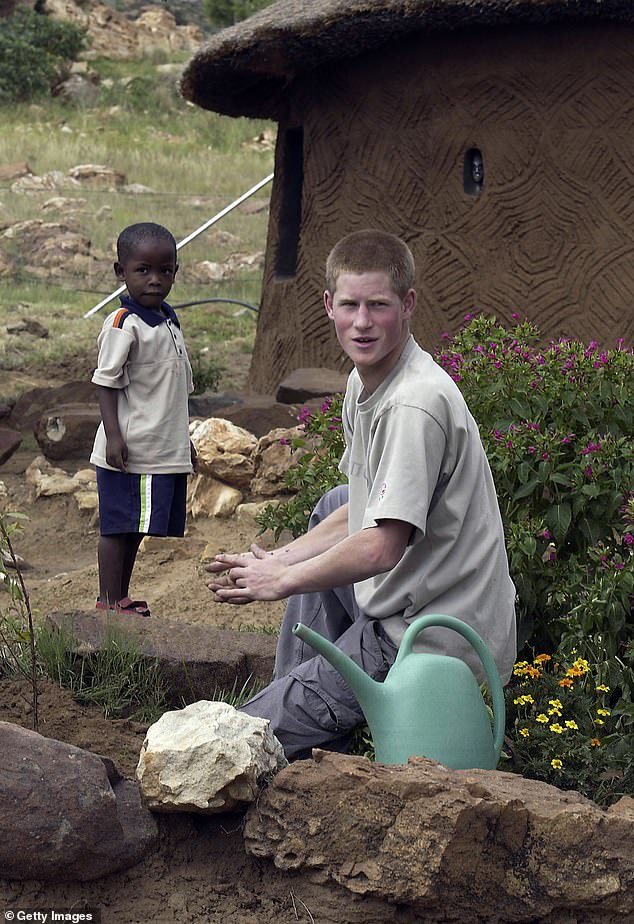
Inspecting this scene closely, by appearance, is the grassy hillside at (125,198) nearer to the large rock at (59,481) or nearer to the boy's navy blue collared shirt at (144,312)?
the large rock at (59,481)

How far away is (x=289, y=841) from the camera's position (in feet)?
8.29

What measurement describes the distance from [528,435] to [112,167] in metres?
19.0

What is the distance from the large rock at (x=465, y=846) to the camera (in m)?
2.38

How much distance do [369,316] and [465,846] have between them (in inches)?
46.6

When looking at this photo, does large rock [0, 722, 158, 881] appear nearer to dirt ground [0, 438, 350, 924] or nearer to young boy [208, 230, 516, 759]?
dirt ground [0, 438, 350, 924]

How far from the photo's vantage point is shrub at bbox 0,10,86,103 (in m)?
28.3

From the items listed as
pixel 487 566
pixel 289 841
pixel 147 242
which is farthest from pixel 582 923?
pixel 147 242

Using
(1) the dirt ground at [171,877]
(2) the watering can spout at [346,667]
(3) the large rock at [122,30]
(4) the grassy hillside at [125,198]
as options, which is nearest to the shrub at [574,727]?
(2) the watering can spout at [346,667]

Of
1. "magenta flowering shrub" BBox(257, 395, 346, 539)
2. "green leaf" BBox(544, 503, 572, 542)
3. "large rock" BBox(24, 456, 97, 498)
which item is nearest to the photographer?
"green leaf" BBox(544, 503, 572, 542)

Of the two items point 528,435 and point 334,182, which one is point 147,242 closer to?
point 528,435

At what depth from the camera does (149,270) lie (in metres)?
4.45

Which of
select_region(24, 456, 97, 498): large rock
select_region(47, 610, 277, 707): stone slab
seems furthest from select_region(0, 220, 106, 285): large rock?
select_region(47, 610, 277, 707): stone slab

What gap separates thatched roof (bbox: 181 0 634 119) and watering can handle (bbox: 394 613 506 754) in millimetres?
4995

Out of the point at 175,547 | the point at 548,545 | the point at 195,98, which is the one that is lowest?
the point at 175,547
